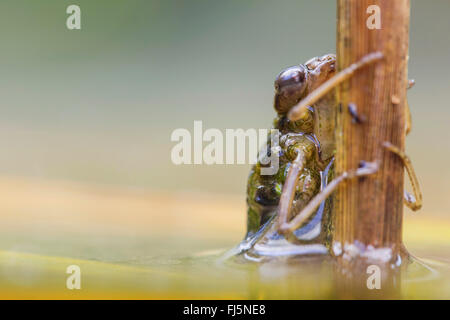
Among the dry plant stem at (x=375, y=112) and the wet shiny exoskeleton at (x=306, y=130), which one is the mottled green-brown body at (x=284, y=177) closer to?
the wet shiny exoskeleton at (x=306, y=130)

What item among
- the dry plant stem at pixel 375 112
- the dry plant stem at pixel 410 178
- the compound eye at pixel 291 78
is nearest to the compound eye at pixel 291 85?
the compound eye at pixel 291 78

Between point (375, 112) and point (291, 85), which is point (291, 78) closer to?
point (291, 85)

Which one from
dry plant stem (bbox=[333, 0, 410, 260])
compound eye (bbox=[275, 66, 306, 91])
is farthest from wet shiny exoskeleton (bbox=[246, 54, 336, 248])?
dry plant stem (bbox=[333, 0, 410, 260])

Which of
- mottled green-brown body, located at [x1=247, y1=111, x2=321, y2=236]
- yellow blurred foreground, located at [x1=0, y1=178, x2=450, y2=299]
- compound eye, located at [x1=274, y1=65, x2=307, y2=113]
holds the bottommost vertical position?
yellow blurred foreground, located at [x1=0, y1=178, x2=450, y2=299]

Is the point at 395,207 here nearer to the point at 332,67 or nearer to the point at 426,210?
the point at 332,67

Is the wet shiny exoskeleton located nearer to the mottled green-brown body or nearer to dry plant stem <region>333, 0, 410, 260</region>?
the mottled green-brown body

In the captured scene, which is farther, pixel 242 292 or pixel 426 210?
pixel 426 210

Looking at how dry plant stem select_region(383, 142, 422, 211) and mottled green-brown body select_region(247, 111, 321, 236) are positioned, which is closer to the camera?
dry plant stem select_region(383, 142, 422, 211)
